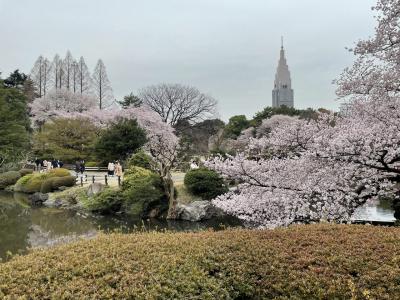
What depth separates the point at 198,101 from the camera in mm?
43906

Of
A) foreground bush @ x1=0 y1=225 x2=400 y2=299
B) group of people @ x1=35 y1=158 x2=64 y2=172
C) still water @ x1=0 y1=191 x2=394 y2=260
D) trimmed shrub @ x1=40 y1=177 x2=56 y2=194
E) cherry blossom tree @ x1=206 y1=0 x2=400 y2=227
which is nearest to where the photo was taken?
foreground bush @ x1=0 y1=225 x2=400 y2=299

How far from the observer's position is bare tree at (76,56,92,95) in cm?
4785

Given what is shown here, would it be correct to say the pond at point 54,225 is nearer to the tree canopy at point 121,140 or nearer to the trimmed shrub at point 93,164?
the tree canopy at point 121,140

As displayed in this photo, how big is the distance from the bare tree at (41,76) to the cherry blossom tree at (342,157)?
45167 mm

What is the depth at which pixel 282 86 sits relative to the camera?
40875 mm

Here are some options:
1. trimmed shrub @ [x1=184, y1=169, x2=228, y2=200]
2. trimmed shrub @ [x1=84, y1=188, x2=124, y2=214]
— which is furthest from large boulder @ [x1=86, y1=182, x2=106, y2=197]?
trimmed shrub @ [x1=184, y1=169, x2=228, y2=200]

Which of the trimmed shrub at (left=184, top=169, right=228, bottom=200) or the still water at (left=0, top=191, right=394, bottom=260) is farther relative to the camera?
the trimmed shrub at (left=184, top=169, right=228, bottom=200)

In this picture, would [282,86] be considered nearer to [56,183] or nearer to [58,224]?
[56,183]

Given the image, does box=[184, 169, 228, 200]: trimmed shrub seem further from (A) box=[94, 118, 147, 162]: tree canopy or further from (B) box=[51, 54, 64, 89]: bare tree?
(B) box=[51, 54, 64, 89]: bare tree

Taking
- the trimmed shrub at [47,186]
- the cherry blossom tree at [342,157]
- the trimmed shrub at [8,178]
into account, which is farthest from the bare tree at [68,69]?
the cherry blossom tree at [342,157]

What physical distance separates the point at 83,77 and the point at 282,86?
76.1 ft

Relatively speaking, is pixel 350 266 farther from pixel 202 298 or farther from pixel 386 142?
pixel 386 142

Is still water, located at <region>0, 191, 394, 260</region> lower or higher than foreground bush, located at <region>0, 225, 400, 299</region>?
lower

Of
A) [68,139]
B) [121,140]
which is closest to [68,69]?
[68,139]
